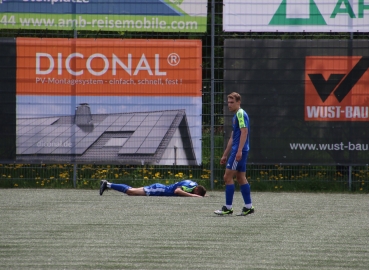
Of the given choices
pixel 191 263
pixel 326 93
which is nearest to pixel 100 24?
pixel 326 93

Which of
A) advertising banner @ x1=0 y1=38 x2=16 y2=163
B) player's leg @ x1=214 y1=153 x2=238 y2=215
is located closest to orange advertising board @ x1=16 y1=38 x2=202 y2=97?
advertising banner @ x1=0 y1=38 x2=16 y2=163

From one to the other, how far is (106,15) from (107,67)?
105 cm

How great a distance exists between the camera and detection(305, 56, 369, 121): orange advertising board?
14.6 metres

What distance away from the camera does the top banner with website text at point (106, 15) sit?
14.8 m

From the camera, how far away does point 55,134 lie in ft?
49.1

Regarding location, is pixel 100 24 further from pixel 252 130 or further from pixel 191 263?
pixel 191 263

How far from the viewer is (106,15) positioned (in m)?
14.9

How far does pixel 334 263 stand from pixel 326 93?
8.37 m

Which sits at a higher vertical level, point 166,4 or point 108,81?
point 166,4

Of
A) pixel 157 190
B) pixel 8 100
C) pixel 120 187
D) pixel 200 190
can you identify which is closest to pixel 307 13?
pixel 200 190

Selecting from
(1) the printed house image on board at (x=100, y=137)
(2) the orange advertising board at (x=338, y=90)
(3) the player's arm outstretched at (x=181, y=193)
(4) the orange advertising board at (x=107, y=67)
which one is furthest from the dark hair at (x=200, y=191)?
(2) the orange advertising board at (x=338, y=90)

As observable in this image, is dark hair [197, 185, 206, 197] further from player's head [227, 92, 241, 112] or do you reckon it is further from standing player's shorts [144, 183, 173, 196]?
player's head [227, 92, 241, 112]

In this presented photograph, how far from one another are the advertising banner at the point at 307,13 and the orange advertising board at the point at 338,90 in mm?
700

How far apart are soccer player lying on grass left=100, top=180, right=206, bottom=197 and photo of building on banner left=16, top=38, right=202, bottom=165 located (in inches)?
45.8
